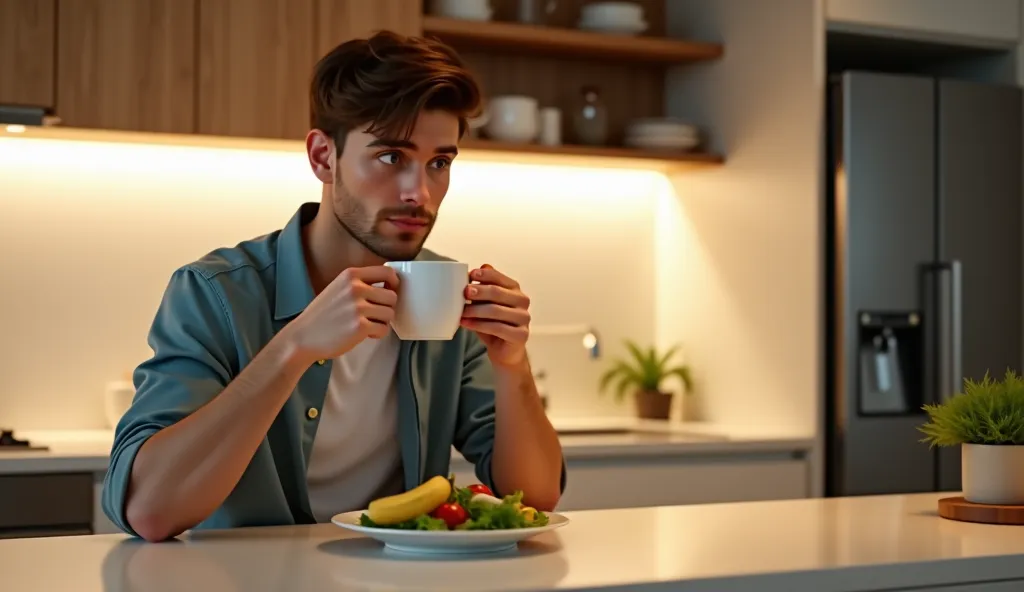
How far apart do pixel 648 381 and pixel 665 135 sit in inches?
28.4

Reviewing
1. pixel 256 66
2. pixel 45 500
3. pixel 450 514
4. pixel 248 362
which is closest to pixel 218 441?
pixel 248 362

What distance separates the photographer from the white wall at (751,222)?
11.8ft

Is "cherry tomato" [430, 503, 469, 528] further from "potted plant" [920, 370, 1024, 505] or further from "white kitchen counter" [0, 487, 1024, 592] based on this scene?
"potted plant" [920, 370, 1024, 505]

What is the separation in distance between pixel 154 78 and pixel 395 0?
25.5 inches

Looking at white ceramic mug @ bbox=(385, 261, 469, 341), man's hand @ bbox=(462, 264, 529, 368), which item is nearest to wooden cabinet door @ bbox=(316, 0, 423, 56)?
man's hand @ bbox=(462, 264, 529, 368)

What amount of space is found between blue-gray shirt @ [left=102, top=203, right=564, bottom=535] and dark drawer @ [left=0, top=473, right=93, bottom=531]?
1.02m

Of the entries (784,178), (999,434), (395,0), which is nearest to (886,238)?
(784,178)

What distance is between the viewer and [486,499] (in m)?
1.54

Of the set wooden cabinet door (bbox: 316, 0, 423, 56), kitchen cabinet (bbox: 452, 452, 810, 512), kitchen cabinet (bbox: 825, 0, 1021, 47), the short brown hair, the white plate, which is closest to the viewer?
the white plate

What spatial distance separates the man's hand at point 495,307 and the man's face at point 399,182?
0.74 feet

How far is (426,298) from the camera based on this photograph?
1593 millimetres

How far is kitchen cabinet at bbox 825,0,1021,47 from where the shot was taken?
12.1ft

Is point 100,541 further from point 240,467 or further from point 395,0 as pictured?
point 395,0

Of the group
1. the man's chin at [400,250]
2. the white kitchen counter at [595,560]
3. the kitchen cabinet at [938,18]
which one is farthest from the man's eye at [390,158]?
the kitchen cabinet at [938,18]
